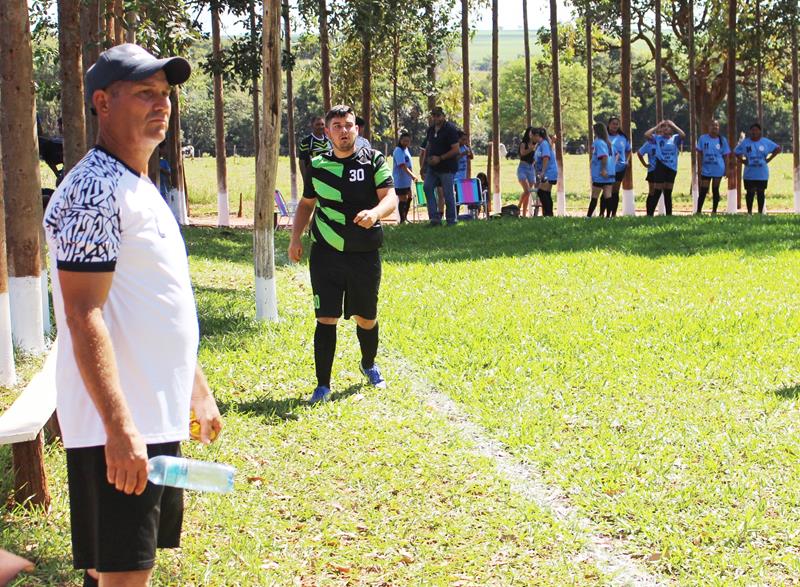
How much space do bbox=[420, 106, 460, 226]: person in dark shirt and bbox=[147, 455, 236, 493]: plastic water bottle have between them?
1808cm

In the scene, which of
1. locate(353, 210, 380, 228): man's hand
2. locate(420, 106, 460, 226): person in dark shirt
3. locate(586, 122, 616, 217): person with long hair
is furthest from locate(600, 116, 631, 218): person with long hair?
locate(353, 210, 380, 228): man's hand

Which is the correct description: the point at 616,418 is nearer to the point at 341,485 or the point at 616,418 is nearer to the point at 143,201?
the point at 341,485

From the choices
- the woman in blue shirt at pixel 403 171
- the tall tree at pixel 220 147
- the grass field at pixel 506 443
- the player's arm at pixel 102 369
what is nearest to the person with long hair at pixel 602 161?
the woman in blue shirt at pixel 403 171

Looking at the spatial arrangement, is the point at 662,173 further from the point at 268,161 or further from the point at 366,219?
the point at 366,219

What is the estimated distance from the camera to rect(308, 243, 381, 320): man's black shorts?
26.8 feet

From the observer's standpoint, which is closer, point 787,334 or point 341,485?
point 341,485

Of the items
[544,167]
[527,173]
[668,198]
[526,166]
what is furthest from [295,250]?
[527,173]

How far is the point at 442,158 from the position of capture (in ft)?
70.0

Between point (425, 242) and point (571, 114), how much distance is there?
7686 cm

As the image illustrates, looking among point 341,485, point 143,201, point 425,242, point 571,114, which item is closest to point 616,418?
point 341,485

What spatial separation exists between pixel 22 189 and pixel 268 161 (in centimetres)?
242

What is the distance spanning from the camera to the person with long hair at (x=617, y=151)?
22203mm

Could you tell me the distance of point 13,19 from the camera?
9.55m

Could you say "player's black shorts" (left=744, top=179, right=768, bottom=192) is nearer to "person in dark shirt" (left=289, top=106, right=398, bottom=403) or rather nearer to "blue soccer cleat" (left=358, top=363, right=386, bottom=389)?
"blue soccer cleat" (left=358, top=363, right=386, bottom=389)
